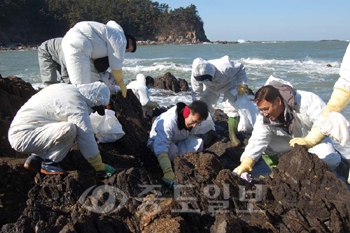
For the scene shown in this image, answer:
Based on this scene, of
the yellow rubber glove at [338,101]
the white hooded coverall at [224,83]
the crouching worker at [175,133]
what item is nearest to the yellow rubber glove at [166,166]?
the crouching worker at [175,133]

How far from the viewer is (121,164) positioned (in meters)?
4.16

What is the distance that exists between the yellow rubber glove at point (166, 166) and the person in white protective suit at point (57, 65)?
1694 millimetres

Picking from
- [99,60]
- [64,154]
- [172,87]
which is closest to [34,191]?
[64,154]

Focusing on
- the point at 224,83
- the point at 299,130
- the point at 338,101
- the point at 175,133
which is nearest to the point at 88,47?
the point at 175,133

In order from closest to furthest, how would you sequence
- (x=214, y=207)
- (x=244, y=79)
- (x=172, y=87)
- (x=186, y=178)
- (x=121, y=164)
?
1. (x=214, y=207)
2. (x=186, y=178)
3. (x=121, y=164)
4. (x=244, y=79)
5. (x=172, y=87)

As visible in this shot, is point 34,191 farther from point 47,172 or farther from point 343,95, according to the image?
point 343,95

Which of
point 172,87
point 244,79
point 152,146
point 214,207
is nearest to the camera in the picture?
point 214,207

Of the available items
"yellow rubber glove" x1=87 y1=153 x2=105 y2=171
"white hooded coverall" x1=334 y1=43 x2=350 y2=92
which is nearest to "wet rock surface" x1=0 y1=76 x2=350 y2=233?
"yellow rubber glove" x1=87 y1=153 x2=105 y2=171

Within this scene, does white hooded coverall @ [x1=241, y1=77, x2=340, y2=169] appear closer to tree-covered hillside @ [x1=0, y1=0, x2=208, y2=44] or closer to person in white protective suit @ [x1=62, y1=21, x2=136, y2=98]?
person in white protective suit @ [x1=62, y1=21, x2=136, y2=98]

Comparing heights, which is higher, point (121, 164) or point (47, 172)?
point (47, 172)

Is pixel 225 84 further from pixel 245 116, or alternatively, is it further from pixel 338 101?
pixel 338 101

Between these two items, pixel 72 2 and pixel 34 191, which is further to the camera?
pixel 72 2

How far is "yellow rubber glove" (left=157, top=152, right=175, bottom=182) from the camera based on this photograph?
3926mm

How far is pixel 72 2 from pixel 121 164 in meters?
85.9
